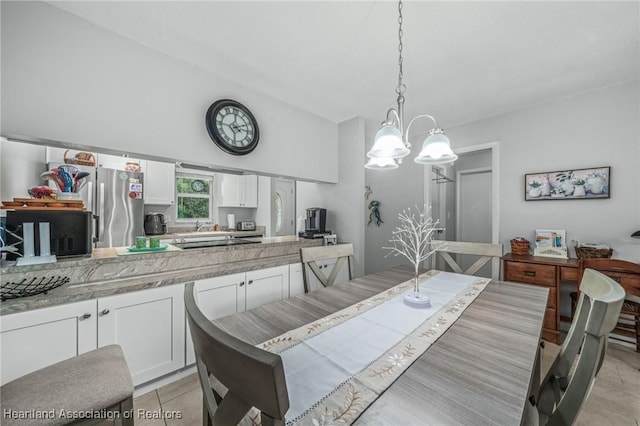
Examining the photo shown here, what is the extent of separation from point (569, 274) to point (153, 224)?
4.57m

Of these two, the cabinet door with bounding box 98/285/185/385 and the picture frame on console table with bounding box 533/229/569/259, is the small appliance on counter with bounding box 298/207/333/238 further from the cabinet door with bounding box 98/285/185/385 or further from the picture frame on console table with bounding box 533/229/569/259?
the picture frame on console table with bounding box 533/229/569/259

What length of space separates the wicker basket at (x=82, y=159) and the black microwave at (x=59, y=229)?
1.29 meters

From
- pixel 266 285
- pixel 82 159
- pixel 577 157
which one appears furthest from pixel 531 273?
pixel 82 159

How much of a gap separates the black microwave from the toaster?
1998 millimetres

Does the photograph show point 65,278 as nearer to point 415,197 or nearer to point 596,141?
point 415,197

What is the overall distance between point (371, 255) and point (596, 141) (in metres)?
2.89

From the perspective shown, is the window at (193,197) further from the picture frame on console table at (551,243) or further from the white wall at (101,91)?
the picture frame on console table at (551,243)

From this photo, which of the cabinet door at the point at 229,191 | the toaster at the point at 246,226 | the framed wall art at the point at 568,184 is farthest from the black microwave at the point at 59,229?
the framed wall art at the point at 568,184

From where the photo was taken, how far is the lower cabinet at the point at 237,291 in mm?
1734

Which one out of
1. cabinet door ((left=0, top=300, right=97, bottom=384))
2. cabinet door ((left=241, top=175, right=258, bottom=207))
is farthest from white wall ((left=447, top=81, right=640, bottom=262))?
cabinet door ((left=0, top=300, right=97, bottom=384))

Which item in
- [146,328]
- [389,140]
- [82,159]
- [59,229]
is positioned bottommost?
[146,328]

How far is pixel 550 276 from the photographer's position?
2260 millimetres

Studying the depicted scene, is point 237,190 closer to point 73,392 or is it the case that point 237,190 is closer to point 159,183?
point 159,183

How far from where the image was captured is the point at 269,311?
3.98 feet
